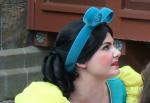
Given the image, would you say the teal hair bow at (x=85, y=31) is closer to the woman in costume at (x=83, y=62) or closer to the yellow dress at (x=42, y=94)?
the woman in costume at (x=83, y=62)

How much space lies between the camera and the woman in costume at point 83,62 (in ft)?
9.81

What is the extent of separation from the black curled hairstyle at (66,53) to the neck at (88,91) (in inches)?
1.8

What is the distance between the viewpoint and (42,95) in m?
2.88

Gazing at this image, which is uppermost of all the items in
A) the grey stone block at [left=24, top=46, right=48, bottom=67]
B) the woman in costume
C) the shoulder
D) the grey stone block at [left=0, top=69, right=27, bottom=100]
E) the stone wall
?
the woman in costume

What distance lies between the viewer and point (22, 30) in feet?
22.4

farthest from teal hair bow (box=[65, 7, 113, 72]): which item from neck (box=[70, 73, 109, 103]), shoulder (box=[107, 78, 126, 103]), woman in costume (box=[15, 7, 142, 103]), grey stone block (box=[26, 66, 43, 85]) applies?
grey stone block (box=[26, 66, 43, 85])

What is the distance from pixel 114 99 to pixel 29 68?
376 cm

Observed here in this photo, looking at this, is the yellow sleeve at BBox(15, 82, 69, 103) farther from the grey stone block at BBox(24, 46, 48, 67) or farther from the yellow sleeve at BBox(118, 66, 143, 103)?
the grey stone block at BBox(24, 46, 48, 67)

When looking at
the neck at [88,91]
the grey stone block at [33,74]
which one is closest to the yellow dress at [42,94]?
the neck at [88,91]

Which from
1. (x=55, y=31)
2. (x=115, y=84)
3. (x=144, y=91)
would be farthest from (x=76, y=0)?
(x=144, y=91)

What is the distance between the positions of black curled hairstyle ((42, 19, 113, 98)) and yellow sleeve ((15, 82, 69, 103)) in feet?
0.21

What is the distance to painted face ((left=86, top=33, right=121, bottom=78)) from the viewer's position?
298cm

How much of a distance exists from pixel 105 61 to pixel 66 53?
0.23 metres

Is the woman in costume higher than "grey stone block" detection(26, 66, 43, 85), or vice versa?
the woman in costume
